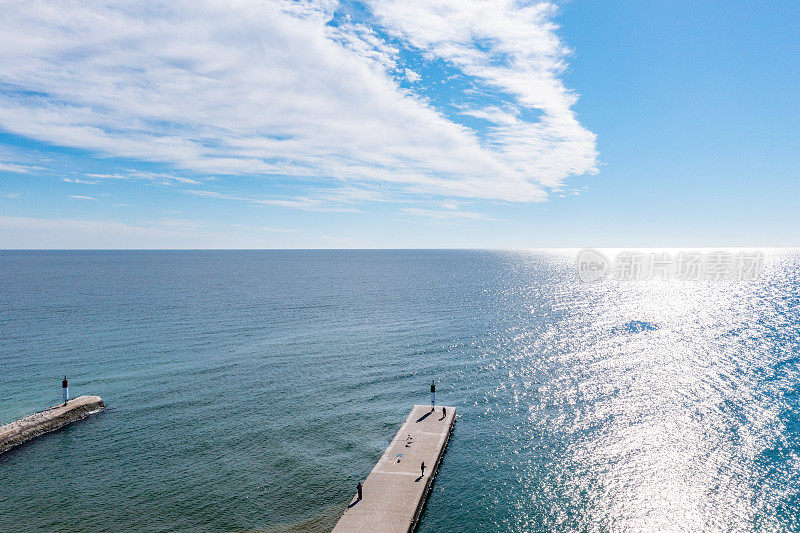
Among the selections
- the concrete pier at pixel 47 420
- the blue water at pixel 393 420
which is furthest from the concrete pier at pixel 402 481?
the concrete pier at pixel 47 420

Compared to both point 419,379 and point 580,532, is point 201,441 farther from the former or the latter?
point 580,532

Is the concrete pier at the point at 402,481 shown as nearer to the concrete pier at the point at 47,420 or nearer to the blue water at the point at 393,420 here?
the blue water at the point at 393,420

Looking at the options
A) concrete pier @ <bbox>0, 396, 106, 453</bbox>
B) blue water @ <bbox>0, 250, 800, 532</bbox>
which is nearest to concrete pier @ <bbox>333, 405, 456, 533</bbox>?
blue water @ <bbox>0, 250, 800, 532</bbox>

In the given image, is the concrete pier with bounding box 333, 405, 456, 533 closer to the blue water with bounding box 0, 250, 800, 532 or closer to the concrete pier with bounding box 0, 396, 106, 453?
the blue water with bounding box 0, 250, 800, 532

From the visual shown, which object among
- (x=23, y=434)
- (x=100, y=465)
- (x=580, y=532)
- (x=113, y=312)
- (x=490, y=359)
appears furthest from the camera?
(x=113, y=312)

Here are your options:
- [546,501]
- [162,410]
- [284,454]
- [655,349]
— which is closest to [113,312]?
[162,410]

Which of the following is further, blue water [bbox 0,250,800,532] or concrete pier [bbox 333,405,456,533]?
blue water [bbox 0,250,800,532]
